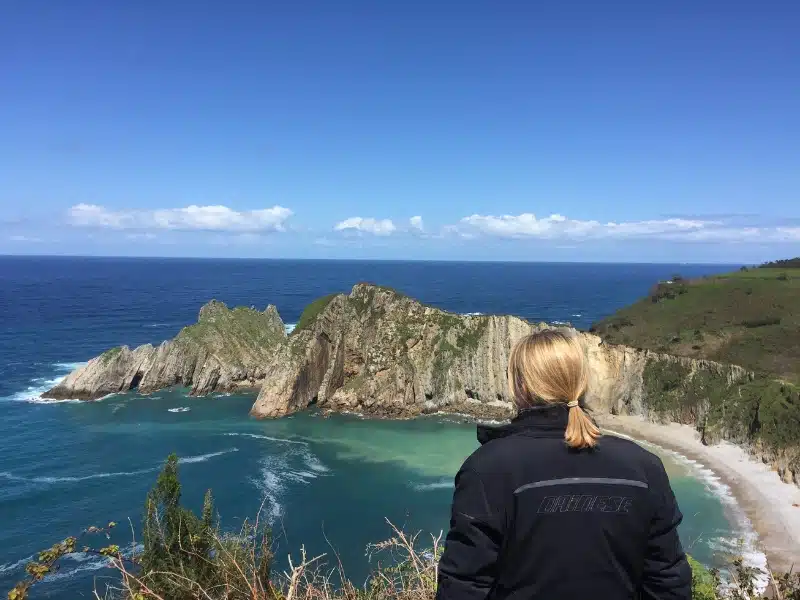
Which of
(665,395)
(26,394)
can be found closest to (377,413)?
(665,395)

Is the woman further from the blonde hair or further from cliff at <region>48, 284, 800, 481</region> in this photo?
cliff at <region>48, 284, 800, 481</region>

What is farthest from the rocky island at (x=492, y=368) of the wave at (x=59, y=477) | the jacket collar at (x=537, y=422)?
the jacket collar at (x=537, y=422)

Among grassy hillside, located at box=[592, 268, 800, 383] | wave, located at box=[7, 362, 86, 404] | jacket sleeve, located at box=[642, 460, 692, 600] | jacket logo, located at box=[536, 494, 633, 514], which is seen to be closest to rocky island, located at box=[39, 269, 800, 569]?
grassy hillside, located at box=[592, 268, 800, 383]

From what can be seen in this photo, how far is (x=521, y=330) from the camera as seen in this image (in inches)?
2357

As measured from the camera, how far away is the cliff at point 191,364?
6425 cm

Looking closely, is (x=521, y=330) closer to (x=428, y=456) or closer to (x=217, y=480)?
(x=428, y=456)

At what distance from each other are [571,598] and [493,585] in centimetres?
48

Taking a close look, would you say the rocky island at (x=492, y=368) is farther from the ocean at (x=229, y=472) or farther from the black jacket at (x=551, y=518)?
the black jacket at (x=551, y=518)

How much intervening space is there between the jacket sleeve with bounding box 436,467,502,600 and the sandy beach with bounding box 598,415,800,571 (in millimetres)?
33390

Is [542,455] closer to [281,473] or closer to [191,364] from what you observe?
[281,473]

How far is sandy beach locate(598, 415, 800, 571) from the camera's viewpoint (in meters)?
32.2

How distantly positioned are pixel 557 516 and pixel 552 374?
2.87 ft

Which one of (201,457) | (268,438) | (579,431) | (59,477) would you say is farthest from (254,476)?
(579,431)

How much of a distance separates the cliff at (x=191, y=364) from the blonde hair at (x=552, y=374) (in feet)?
216
